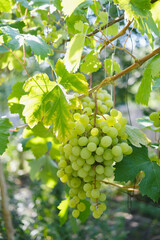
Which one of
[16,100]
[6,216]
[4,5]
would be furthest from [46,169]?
[4,5]

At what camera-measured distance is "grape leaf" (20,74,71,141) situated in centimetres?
55

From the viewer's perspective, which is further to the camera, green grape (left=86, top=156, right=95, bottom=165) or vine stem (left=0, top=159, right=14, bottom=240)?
vine stem (left=0, top=159, right=14, bottom=240)

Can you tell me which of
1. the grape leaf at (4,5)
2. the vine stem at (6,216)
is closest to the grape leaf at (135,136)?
the grape leaf at (4,5)

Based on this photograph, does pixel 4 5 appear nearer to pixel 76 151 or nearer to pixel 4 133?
pixel 4 133

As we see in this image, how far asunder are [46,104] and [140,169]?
0.30 metres

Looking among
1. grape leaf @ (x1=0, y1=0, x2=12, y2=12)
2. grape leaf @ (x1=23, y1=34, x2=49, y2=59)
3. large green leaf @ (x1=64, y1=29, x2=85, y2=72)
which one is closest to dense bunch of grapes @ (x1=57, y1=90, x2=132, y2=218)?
large green leaf @ (x1=64, y1=29, x2=85, y2=72)

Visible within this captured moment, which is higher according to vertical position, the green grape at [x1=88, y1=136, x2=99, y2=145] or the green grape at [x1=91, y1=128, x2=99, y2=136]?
the green grape at [x1=91, y1=128, x2=99, y2=136]

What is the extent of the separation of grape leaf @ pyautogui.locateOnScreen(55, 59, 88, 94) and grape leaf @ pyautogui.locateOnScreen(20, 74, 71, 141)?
0.03 m

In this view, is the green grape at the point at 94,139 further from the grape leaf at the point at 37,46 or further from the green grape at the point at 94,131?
the grape leaf at the point at 37,46

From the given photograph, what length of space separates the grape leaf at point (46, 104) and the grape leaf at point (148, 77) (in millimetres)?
238

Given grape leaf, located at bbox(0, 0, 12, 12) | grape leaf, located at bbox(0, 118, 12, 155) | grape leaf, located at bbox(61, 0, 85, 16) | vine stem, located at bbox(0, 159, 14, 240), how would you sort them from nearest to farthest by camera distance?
grape leaf, located at bbox(61, 0, 85, 16) → grape leaf, located at bbox(0, 118, 12, 155) → grape leaf, located at bbox(0, 0, 12, 12) → vine stem, located at bbox(0, 159, 14, 240)

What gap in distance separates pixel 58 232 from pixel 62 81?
1296 millimetres

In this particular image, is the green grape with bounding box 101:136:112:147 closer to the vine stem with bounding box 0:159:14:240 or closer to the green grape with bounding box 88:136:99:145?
the green grape with bounding box 88:136:99:145

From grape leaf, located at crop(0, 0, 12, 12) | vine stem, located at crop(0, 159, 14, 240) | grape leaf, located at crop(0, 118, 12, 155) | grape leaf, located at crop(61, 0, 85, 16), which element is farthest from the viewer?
vine stem, located at crop(0, 159, 14, 240)
